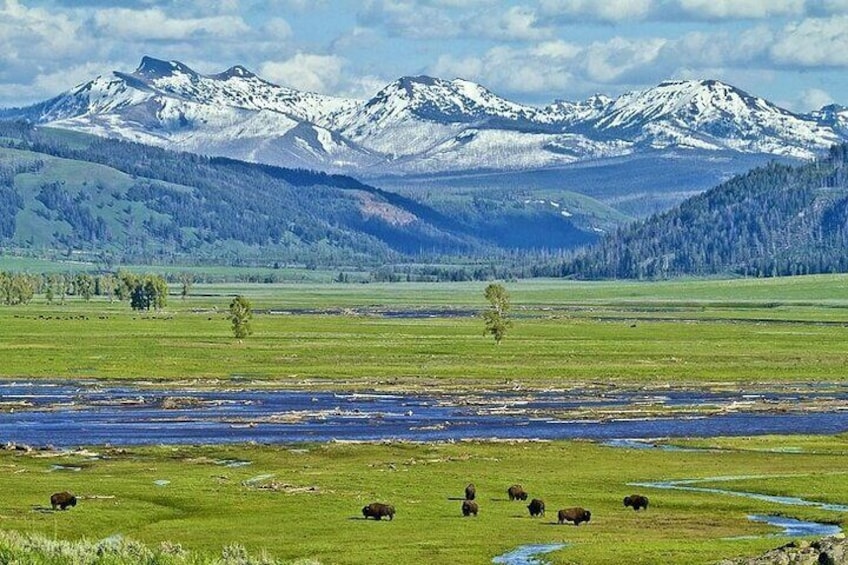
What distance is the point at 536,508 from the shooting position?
56.8 m

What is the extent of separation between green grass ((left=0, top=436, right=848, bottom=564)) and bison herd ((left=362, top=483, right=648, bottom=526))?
403mm

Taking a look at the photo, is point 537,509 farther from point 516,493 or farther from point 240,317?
point 240,317

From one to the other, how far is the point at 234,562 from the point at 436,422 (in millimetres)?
61939

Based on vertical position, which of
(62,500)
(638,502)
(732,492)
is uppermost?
(62,500)

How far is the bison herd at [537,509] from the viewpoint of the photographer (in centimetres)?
5531

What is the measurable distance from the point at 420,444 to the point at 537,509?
23.7m

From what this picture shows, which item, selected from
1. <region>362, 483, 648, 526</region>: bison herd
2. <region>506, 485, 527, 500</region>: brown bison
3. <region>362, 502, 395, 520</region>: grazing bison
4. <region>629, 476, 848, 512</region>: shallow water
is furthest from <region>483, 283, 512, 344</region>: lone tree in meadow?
<region>362, 502, 395, 520</region>: grazing bison

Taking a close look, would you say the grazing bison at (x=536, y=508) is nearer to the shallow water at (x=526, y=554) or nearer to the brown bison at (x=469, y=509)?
the brown bison at (x=469, y=509)

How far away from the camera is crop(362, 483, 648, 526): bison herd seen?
→ 181 ft

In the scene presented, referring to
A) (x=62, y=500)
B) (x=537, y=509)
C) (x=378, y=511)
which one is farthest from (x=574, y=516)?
(x=62, y=500)

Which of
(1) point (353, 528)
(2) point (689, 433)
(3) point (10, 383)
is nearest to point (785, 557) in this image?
(1) point (353, 528)

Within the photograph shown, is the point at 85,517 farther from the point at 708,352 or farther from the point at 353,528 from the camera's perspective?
the point at 708,352

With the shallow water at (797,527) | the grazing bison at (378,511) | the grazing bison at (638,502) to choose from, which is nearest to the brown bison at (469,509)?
the grazing bison at (378,511)

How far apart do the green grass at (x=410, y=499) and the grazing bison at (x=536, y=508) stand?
0.41 meters
